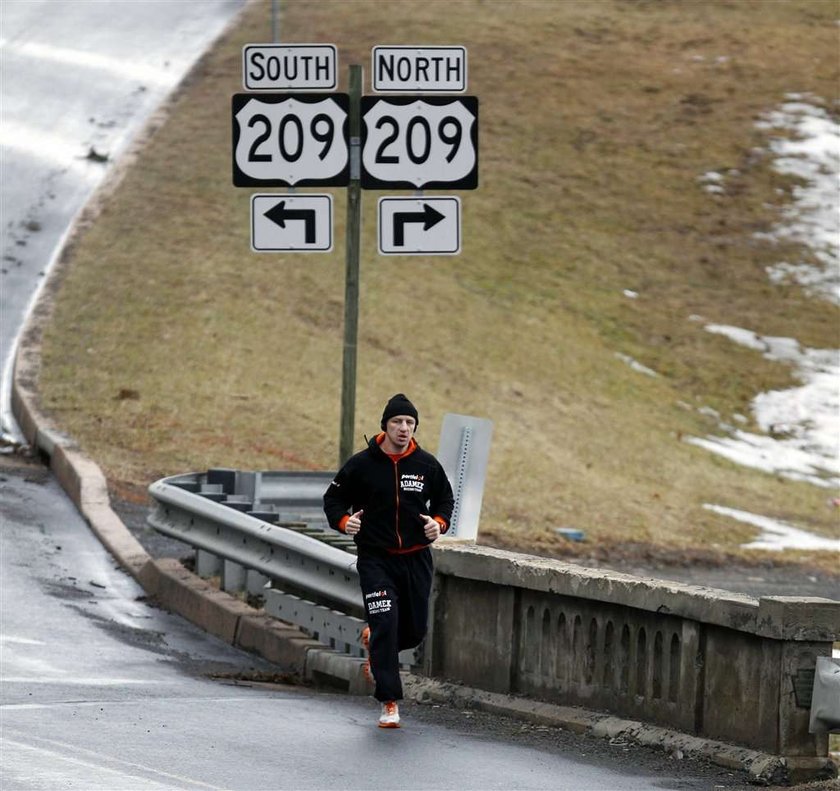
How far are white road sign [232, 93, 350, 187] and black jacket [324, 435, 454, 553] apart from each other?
12.4ft

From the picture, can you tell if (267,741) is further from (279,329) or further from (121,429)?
(279,329)

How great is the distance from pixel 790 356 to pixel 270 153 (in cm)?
2089

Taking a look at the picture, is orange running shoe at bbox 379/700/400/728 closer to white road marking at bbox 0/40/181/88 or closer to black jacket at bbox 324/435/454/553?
black jacket at bbox 324/435/454/553

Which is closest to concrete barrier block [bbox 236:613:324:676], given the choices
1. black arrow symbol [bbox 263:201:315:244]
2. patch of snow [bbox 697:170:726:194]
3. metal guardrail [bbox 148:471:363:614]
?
metal guardrail [bbox 148:471:363:614]

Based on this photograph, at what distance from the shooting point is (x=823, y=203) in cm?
4044

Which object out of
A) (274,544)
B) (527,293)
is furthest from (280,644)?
(527,293)

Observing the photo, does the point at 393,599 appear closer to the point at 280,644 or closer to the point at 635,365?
the point at 280,644

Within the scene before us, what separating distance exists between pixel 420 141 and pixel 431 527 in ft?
13.9

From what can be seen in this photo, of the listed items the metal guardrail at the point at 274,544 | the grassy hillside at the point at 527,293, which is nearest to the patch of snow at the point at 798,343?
the grassy hillside at the point at 527,293

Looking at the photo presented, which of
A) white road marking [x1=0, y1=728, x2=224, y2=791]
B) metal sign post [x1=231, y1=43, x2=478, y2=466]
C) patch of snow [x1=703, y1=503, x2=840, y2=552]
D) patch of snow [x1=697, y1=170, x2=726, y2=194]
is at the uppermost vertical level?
patch of snow [x1=697, y1=170, x2=726, y2=194]

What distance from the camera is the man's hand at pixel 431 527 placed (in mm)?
10672

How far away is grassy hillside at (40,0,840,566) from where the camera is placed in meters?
24.4

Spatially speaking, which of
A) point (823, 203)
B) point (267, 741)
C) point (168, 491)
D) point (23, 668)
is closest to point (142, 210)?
point (823, 203)

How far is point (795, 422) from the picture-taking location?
3073cm
